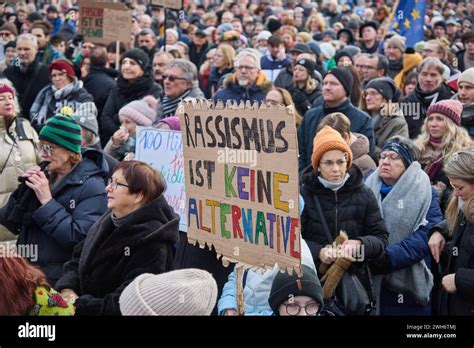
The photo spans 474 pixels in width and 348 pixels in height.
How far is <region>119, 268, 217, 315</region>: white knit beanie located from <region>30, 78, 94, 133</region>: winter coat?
6055 mm

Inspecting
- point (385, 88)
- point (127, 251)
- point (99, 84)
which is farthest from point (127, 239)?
point (99, 84)

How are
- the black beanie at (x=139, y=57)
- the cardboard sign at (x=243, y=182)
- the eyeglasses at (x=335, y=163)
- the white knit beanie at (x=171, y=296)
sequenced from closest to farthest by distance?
the white knit beanie at (x=171, y=296) < the cardboard sign at (x=243, y=182) < the eyeglasses at (x=335, y=163) < the black beanie at (x=139, y=57)

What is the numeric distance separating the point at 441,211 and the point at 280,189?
2.37m

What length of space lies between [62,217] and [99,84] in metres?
5.99

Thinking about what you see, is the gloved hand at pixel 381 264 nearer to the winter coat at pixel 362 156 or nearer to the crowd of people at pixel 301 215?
the crowd of people at pixel 301 215

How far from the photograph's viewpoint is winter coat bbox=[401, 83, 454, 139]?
9531mm

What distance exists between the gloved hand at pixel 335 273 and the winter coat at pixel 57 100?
4.68 meters

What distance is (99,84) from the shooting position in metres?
11.8

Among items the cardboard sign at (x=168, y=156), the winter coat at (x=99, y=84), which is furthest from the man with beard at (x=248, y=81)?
the cardboard sign at (x=168, y=156)

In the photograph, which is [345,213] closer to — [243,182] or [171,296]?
[243,182]

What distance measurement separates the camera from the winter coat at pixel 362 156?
7332 millimetres

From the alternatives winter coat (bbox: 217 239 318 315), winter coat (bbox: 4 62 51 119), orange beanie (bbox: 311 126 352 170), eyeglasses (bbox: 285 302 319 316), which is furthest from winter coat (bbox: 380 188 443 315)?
winter coat (bbox: 4 62 51 119)

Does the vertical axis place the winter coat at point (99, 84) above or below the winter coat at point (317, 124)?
below

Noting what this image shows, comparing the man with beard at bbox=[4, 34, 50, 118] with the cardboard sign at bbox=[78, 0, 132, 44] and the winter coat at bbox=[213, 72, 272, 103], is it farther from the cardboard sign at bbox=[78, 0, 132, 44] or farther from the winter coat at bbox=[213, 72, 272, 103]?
the winter coat at bbox=[213, 72, 272, 103]
